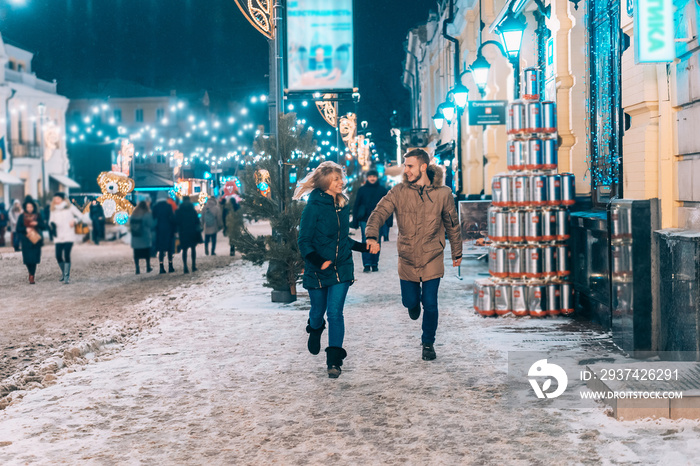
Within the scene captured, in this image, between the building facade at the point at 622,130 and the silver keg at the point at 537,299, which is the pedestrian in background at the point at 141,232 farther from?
the silver keg at the point at 537,299

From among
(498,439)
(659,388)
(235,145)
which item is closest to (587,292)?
(659,388)

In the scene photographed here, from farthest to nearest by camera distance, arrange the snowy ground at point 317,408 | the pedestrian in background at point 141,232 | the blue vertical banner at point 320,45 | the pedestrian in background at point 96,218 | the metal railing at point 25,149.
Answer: the metal railing at point 25,149 < the pedestrian in background at point 96,218 < the pedestrian in background at point 141,232 < the blue vertical banner at point 320,45 < the snowy ground at point 317,408

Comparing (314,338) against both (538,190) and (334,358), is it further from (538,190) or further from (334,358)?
(538,190)

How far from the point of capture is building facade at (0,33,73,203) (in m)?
45.7

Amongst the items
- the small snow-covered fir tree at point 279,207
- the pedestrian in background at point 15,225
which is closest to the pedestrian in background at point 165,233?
the small snow-covered fir tree at point 279,207

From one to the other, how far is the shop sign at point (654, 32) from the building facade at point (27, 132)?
41.3 metres

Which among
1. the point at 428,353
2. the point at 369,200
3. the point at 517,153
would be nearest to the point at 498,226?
the point at 517,153

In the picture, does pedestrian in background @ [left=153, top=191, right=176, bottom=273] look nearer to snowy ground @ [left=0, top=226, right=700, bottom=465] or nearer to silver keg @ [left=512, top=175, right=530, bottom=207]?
snowy ground @ [left=0, top=226, right=700, bottom=465]

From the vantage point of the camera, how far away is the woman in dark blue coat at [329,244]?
6930 mm

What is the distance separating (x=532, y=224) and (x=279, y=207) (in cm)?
389

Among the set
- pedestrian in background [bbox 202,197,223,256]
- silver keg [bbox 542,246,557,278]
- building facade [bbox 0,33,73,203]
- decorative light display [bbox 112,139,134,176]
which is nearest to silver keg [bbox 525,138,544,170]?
silver keg [bbox 542,246,557,278]

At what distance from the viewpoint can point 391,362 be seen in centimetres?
748

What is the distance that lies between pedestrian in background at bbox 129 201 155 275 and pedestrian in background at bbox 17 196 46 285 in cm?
186

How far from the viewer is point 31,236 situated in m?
16.2
